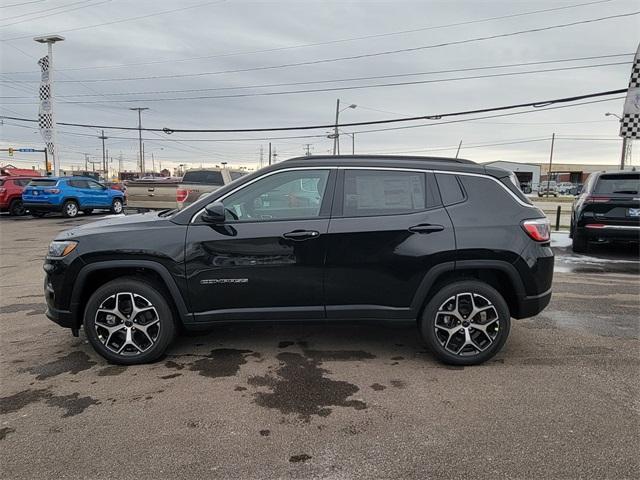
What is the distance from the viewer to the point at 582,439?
2980mm

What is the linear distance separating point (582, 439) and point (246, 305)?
2644 mm

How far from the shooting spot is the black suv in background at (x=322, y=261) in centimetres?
400

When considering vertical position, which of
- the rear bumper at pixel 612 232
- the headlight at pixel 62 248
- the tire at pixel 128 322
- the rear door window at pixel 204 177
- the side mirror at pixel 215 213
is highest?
the rear door window at pixel 204 177

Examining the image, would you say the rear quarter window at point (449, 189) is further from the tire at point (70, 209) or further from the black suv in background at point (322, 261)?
the tire at point (70, 209)

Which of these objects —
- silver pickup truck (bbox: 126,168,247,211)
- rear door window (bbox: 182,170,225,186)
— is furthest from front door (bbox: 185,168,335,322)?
rear door window (bbox: 182,170,225,186)

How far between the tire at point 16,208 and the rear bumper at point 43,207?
101cm

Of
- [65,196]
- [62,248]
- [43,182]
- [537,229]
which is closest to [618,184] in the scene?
[537,229]

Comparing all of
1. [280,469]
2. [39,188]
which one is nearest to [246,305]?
[280,469]

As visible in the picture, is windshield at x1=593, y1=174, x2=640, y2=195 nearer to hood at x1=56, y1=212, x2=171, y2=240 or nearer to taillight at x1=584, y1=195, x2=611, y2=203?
taillight at x1=584, y1=195, x2=611, y2=203

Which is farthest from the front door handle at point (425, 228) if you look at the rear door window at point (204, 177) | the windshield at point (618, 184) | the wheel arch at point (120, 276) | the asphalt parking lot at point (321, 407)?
the rear door window at point (204, 177)

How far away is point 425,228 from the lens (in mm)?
4016

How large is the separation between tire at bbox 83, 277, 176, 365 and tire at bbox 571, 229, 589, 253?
898 cm

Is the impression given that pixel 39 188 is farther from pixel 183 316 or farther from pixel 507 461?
pixel 507 461

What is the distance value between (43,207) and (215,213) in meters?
18.1
